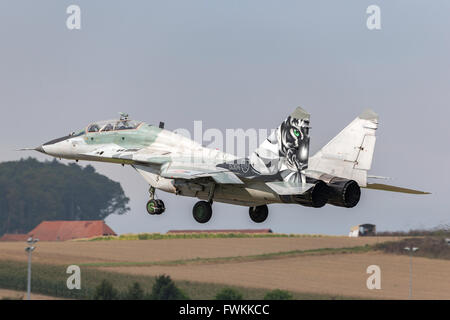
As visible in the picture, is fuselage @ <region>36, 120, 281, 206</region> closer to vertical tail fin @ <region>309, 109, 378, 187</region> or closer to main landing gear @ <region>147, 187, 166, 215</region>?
main landing gear @ <region>147, 187, 166, 215</region>

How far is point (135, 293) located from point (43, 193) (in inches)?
873

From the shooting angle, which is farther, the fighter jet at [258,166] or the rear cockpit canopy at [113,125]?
the rear cockpit canopy at [113,125]

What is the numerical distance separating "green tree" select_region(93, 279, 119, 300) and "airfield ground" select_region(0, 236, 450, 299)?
2.20 metres

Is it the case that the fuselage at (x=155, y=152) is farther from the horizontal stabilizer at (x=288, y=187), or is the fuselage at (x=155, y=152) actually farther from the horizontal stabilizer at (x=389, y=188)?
the horizontal stabilizer at (x=389, y=188)

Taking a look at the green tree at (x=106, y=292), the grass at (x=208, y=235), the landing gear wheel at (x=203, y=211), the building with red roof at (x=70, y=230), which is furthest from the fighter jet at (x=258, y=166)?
the building with red roof at (x=70, y=230)

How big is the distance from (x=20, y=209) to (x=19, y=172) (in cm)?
318

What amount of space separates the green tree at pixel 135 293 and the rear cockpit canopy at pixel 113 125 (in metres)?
18.4

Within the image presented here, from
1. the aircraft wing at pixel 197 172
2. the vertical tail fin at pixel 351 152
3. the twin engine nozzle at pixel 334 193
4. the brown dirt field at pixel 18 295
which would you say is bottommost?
the brown dirt field at pixel 18 295

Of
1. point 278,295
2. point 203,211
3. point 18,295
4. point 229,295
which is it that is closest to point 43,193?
point 18,295

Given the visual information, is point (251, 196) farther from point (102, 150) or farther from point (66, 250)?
point (66, 250)

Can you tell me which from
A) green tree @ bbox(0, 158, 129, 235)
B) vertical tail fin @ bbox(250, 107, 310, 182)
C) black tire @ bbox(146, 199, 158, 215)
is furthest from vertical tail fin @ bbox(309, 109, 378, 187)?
green tree @ bbox(0, 158, 129, 235)

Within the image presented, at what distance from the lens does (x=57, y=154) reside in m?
36.2

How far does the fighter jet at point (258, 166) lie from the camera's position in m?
30.2

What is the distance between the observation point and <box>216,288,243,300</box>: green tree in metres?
50.0
